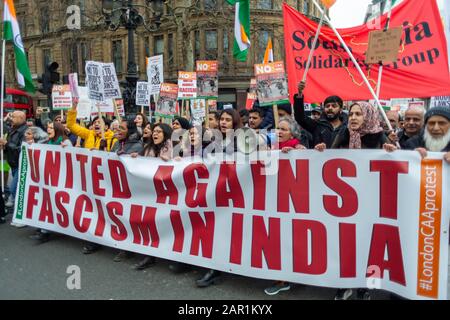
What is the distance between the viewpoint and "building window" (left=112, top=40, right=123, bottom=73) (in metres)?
32.5

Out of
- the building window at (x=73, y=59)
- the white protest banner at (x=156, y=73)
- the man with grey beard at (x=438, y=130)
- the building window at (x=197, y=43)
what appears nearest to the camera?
the man with grey beard at (x=438, y=130)

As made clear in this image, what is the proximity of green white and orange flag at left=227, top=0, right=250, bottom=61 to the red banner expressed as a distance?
0.47 m

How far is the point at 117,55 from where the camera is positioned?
32.8 metres

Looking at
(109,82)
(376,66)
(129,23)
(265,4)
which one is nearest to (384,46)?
(376,66)

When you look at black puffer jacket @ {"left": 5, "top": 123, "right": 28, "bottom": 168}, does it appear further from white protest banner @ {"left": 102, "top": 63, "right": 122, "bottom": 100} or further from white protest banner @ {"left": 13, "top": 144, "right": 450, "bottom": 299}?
white protest banner @ {"left": 13, "top": 144, "right": 450, "bottom": 299}

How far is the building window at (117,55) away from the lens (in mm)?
32503

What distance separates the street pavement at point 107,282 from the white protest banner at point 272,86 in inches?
78.6

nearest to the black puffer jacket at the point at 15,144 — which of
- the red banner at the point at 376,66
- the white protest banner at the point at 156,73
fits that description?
the white protest banner at the point at 156,73

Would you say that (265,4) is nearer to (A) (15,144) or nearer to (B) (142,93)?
(B) (142,93)

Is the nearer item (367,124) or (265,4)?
(367,124)

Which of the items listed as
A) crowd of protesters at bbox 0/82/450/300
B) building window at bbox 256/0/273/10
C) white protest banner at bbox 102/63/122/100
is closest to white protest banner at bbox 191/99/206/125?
white protest banner at bbox 102/63/122/100

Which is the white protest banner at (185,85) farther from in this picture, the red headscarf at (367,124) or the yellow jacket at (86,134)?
the red headscarf at (367,124)

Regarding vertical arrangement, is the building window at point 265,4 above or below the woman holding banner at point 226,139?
above

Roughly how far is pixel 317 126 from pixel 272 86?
69 cm
